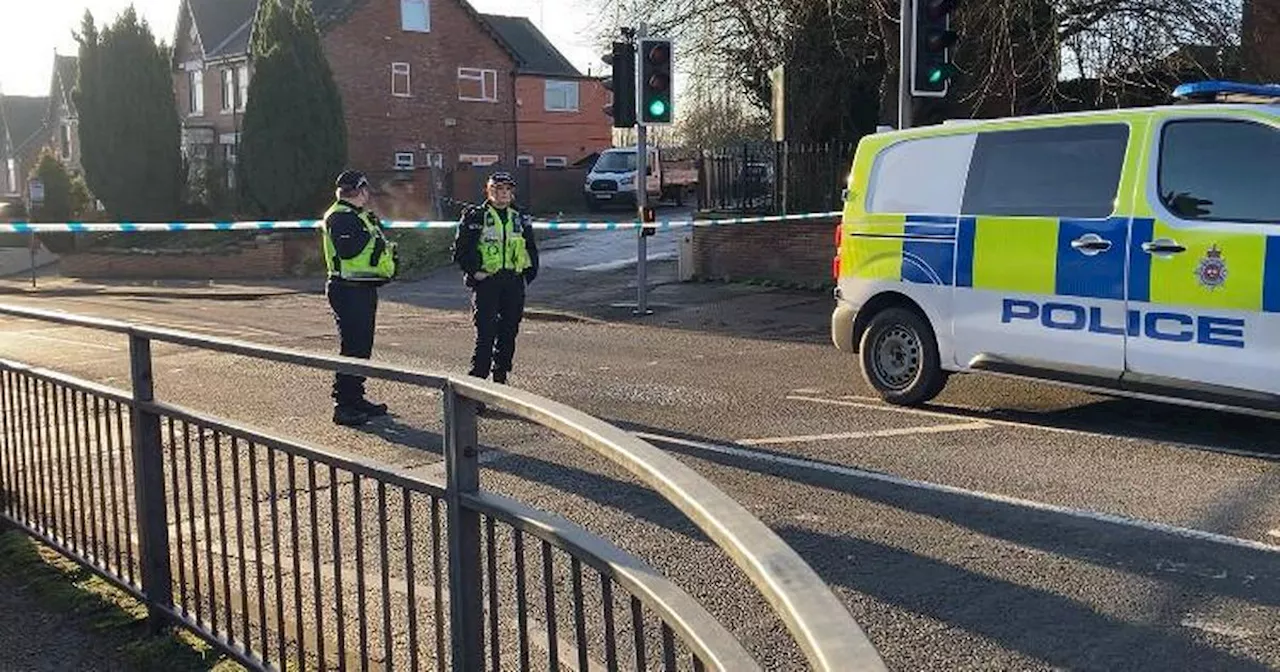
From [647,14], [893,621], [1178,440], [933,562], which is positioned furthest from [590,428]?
[647,14]

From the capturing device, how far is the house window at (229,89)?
44.8 m

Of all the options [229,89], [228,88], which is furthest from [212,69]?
[229,89]

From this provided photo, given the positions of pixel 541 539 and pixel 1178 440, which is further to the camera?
pixel 1178 440

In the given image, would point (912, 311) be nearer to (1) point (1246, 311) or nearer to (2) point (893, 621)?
(1) point (1246, 311)

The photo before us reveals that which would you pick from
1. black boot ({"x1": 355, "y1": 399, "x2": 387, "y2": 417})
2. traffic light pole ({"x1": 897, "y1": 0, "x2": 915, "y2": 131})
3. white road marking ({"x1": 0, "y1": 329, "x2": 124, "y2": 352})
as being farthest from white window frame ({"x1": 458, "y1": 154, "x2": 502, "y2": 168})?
black boot ({"x1": 355, "y1": 399, "x2": 387, "y2": 417})

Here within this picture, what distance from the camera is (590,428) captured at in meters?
2.39

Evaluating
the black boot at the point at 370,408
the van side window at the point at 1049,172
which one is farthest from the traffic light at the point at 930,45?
the black boot at the point at 370,408

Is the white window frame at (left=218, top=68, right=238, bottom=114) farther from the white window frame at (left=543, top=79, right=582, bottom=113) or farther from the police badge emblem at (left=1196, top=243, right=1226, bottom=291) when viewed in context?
the police badge emblem at (left=1196, top=243, right=1226, bottom=291)

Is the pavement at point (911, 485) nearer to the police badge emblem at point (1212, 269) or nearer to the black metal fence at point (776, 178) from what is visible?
the police badge emblem at point (1212, 269)

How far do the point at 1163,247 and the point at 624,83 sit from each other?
899cm

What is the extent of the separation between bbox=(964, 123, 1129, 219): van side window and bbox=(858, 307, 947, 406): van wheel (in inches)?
36.4

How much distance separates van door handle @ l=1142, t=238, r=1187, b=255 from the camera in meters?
6.95

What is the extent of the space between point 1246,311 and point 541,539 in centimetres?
543

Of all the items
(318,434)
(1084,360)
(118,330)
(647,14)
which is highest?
(647,14)
